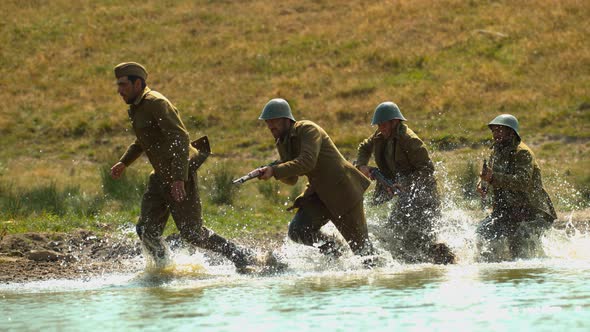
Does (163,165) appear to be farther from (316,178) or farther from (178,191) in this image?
(316,178)

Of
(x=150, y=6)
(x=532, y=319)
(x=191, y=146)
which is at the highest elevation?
(x=150, y=6)

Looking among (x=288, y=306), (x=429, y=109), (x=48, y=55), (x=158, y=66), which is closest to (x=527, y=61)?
(x=429, y=109)

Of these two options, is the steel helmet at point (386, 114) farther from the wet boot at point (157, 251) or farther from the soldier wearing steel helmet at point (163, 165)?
the wet boot at point (157, 251)

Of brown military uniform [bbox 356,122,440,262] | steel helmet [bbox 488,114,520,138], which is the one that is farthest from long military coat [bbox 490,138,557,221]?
brown military uniform [bbox 356,122,440,262]

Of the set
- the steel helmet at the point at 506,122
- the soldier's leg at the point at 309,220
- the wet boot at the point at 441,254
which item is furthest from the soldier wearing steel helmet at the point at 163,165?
the steel helmet at the point at 506,122

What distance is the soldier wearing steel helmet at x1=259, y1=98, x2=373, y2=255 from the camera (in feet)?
33.6

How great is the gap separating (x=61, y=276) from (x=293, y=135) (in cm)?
314

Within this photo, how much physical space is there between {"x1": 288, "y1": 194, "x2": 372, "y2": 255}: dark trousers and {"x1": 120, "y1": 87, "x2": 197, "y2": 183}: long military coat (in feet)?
4.27

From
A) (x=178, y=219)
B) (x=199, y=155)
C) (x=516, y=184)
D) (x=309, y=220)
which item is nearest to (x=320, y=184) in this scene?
(x=309, y=220)

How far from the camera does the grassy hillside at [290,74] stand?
24672mm

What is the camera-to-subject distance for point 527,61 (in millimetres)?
31734

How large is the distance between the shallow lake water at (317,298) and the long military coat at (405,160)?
0.84m

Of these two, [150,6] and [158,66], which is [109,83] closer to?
[158,66]

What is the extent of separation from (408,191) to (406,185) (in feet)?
0.23
